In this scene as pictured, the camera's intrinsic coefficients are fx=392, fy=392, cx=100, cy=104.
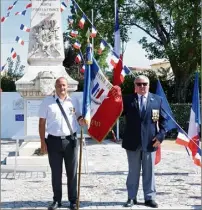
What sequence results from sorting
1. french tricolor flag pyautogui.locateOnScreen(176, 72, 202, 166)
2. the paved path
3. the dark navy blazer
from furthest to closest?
french tricolor flag pyautogui.locateOnScreen(176, 72, 202, 166)
the paved path
the dark navy blazer

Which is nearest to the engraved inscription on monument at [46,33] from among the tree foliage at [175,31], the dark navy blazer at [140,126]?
the dark navy blazer at [140,126]

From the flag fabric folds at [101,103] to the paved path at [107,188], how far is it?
1.02 metres

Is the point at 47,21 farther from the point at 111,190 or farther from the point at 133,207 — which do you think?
the point at 133,207

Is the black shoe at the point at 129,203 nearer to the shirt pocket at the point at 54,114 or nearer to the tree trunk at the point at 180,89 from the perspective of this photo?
the shirt pocket at the point at 54,114

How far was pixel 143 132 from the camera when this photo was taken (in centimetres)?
525

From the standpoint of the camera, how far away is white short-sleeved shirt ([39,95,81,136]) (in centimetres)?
514

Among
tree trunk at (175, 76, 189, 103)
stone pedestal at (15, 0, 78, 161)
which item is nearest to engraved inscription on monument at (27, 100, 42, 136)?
stone pedestal at (15, 0, 78, 161)

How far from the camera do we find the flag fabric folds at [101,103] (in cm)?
544

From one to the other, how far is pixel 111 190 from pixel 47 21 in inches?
181

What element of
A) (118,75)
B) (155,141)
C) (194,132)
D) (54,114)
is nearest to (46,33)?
(118,75)

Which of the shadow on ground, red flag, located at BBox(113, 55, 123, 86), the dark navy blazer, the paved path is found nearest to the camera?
the dark navy blazer

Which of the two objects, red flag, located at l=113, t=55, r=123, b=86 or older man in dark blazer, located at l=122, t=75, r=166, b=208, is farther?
red flag, located at l=113, t=55, r=123, b=86

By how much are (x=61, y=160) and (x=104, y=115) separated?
35.0 inches

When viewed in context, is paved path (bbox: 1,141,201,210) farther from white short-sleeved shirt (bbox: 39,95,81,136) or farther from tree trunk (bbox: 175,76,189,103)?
tree trunk (bbox: 175,76,189,103)
